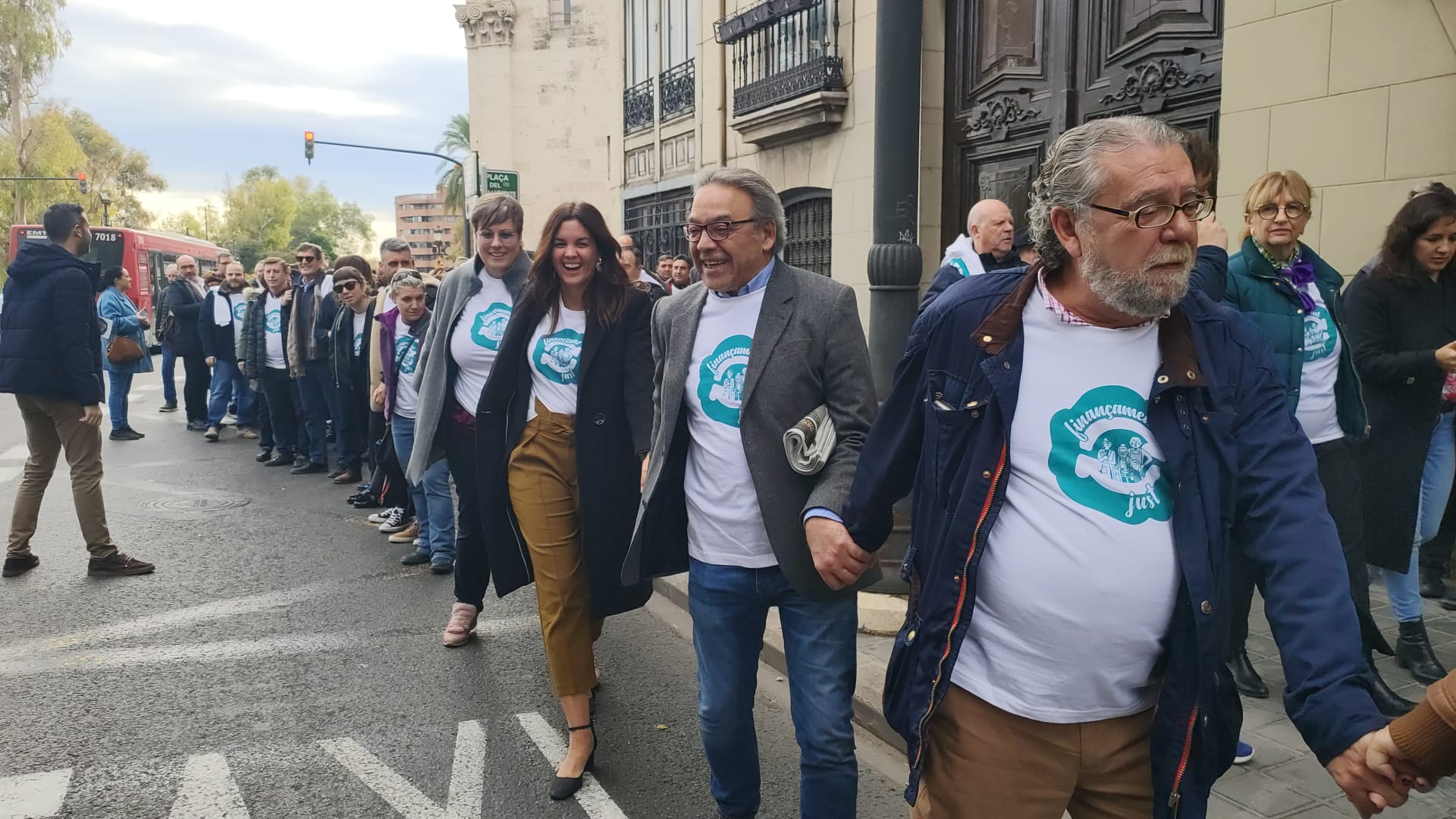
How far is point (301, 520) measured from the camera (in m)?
8.09

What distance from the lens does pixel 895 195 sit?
4844 mm

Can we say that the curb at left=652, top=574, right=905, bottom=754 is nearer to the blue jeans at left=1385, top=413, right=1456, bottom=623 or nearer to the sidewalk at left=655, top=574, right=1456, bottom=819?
the sidewalk at left=655, top=574, right=1456, bottom=819

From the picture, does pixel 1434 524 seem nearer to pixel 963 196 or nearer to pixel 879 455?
pixel 879 455

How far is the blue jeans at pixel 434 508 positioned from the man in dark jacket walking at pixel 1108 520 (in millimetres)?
4774

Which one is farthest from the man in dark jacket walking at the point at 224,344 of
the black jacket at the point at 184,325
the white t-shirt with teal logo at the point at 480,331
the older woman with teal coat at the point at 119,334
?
the white t-shirt with teal logo at the point at 480,331

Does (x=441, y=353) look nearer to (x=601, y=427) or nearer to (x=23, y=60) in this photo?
(x=601, y=427)

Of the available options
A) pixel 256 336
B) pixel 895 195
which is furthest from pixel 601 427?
pixel 256 336

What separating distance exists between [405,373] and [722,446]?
4395mm

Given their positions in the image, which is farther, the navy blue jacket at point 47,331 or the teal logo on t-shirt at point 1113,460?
the navy blue jacket at point 47,331

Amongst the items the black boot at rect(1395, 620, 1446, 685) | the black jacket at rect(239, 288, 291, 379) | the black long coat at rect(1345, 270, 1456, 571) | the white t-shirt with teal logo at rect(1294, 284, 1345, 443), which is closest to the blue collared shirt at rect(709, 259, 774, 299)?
the white t-shirt with teal logo at rect(1294, 284, 1345, 443)

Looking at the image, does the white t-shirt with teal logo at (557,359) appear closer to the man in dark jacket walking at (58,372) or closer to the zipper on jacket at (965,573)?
the zipper on jacket at (965,573)

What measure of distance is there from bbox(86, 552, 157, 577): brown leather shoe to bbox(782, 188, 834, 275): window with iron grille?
270 inches

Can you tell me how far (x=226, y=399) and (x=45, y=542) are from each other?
572 centimetres

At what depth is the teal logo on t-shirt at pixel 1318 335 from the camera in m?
3.84
